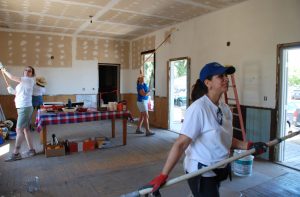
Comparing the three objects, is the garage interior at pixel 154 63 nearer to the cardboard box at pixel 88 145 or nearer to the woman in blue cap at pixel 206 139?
the cardboard box at pixel 88 145

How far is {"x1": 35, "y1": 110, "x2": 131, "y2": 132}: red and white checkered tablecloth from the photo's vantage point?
13.6ft

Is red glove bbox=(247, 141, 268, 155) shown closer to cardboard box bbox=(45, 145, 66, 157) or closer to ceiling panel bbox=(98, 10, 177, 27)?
cardboard box bbox=(45, 145, 66, 157)

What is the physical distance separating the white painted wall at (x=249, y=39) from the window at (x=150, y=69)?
1815 mm

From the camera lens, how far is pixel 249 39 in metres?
4.39

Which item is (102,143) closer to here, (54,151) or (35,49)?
(54,151)

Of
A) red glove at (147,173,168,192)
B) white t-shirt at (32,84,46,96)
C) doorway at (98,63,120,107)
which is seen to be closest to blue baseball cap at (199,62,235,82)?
red glove at (147,173,168,192)

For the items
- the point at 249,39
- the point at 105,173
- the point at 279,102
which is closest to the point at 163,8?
the point at 249,39

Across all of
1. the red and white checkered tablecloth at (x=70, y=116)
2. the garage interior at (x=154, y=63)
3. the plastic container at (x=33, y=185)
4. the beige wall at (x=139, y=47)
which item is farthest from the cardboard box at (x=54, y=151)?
the beige wall at (x=139, y=47)

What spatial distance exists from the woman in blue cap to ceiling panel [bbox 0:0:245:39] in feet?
11.0

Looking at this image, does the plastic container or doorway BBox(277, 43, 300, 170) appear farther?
doorway BBox(277, 43, 300, 170)

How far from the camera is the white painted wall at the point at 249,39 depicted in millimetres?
3855

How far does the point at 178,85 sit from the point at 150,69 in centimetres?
101

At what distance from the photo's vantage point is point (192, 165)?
1.51 meters

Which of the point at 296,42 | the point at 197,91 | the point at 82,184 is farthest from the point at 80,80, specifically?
the point at 197,91
